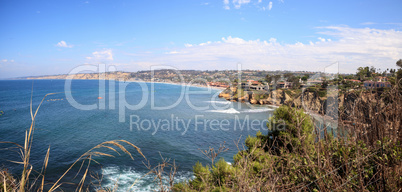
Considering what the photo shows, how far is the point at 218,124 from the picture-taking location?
87.1ft

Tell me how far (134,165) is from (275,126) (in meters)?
9.61

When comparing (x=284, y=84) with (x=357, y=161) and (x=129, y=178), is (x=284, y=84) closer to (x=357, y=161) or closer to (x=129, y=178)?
(x=129, y=178)

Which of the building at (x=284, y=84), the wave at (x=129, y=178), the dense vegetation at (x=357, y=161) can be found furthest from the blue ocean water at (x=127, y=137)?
the building at (x=284, y=84)

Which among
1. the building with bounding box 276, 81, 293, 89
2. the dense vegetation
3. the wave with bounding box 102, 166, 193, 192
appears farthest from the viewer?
the building with bounding box 276, 81, 293, 89

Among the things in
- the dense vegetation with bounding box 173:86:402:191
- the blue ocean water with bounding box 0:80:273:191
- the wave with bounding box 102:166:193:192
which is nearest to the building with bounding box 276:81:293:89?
the blue ocean water with bounding box 0:80:273:191

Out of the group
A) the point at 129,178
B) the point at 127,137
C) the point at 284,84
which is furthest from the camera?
the point at 284,84

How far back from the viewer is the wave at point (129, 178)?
11.9 m

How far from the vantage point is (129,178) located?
42.3 feet

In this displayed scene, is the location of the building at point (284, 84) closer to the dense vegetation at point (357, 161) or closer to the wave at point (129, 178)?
the wave at point (129, 178)

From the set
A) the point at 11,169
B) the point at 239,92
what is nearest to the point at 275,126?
the point at 11,169

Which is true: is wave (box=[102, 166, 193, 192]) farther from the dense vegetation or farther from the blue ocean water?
the dense vegetation

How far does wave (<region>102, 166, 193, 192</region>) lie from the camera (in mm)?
11913

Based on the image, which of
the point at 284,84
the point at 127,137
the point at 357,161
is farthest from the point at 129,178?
the point at 284,84

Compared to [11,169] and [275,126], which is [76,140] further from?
[275,126]
